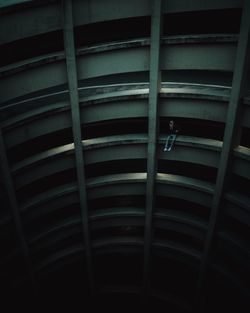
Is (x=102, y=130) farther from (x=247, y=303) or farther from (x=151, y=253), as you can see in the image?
(x=247, y=303)

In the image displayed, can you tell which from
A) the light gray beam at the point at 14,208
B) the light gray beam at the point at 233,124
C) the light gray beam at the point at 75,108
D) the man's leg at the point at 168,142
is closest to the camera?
the light gray beam at the point at 233,124

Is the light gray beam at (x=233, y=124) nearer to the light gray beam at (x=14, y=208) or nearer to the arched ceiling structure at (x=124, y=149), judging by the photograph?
the arched ceiling structure at (x=124, y=149)

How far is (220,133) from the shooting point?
26094 mm

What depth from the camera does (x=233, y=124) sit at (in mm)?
20906

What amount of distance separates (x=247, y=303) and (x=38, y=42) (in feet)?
90.4

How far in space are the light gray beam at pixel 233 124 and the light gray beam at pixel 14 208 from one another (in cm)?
1520

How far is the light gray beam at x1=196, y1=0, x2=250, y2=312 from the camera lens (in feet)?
58.4

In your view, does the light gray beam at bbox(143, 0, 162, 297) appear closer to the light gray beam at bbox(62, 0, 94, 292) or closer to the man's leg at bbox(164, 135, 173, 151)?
the man's leg at bbox(164, 135, 173, 151)

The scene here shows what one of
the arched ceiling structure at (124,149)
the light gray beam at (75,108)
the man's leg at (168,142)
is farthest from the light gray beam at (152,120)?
the light gray beam at (75,108)

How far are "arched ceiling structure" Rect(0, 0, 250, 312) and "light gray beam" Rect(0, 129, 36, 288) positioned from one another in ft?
0.36

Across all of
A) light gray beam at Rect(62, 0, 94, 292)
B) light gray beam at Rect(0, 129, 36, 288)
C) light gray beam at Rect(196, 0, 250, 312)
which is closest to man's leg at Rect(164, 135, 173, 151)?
light gray beam at Rect(196, 0, 250, 312)

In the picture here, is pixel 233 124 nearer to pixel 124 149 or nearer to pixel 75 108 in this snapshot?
pixel 124 149

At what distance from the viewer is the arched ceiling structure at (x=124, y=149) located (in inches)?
762

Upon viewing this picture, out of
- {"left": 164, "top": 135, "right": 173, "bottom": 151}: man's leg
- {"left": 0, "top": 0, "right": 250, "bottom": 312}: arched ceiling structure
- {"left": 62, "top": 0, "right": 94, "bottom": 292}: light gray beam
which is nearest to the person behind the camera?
{"left": 62, "top": 0, "right": 94, "bottom": 292}: light gray beam
